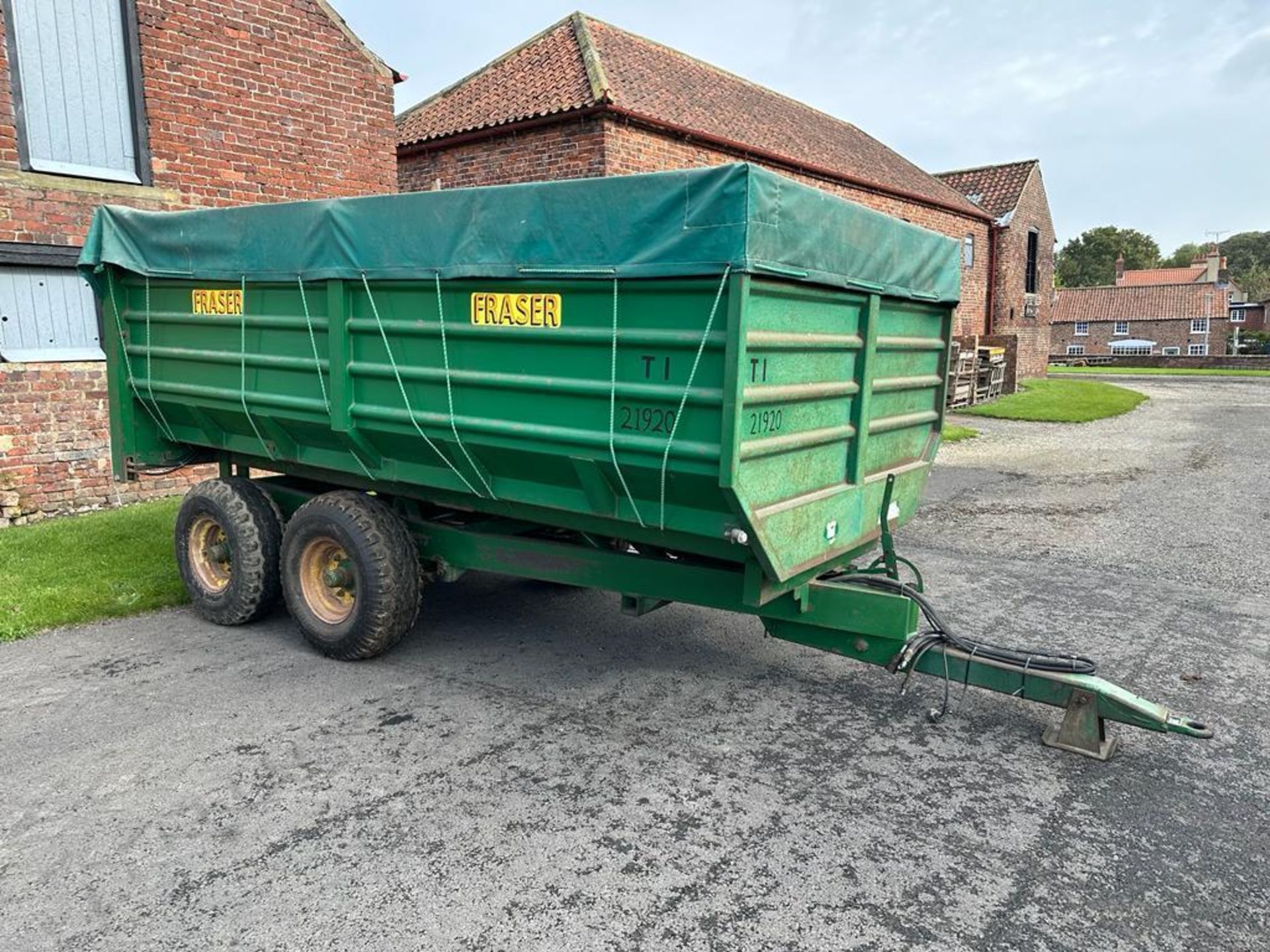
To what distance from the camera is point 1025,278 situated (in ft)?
105

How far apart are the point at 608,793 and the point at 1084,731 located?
213 cm

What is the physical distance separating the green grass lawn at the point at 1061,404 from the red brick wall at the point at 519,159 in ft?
38.0

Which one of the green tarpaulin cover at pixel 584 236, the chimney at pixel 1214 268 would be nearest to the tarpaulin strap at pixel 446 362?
the green tarpaulin cover at pixel 584 236

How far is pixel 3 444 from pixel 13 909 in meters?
6.72

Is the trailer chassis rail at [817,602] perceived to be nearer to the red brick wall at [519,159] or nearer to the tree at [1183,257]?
the red brick wall at [519,159]

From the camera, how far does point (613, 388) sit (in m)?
3.79

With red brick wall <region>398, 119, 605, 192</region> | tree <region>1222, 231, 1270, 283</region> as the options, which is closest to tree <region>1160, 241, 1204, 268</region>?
tree <region>1222, 231, 1270, 283</region>

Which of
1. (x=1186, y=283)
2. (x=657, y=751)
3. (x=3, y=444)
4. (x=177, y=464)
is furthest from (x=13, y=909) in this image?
(x=1186, y=283)

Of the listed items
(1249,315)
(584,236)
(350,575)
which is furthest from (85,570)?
(1249,315)

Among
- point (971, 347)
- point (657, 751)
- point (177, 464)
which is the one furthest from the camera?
point (971, 347)

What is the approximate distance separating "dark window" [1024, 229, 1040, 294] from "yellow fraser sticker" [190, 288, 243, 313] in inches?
1247

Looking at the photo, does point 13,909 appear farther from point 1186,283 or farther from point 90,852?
point 1186,283

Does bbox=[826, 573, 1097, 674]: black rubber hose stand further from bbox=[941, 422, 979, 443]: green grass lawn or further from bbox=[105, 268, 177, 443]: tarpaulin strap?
bbox=[941, 422, 979, 443]: green grass lawn

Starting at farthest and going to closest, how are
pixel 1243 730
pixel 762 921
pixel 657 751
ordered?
pixel 1243 730 < pixel 657 751 < pixel 762 921
